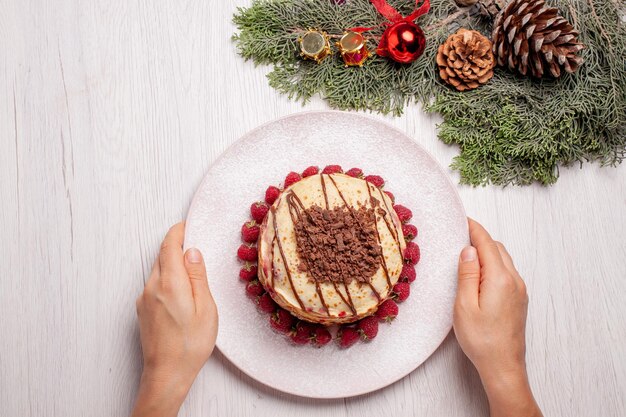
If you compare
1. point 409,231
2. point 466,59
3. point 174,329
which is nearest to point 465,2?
point 466,59

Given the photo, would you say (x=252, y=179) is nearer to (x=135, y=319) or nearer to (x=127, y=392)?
(x=135, y=319)

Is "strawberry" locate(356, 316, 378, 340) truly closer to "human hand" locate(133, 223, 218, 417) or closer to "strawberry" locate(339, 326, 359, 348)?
"strawberry" locate(339, 326, 359, 348)

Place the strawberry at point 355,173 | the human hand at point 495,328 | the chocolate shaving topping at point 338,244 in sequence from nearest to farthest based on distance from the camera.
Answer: the chocolate shaving topping at point 338,244 → the human hand at point 495,328 → the strawberry at point 355,173

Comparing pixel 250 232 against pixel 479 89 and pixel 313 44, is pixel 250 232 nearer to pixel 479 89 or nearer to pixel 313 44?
pixel 313 44

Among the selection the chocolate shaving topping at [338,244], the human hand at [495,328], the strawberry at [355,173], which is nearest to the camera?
the chocolate shaving topping at [338,244]

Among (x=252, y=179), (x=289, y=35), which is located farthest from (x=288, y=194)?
(x=289, y=35)

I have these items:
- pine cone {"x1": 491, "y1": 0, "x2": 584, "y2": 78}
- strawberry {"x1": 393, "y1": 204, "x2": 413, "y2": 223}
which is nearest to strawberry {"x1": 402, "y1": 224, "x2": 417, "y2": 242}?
strawberry {"x1": 393, "y1": 204, "x2": 413, "y2": 223}

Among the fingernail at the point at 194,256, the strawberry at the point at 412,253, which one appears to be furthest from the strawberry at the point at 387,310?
the fingernail at the point at 194,256

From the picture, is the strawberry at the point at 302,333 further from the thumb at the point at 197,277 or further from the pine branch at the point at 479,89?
the pine branch at the point at 479,89
